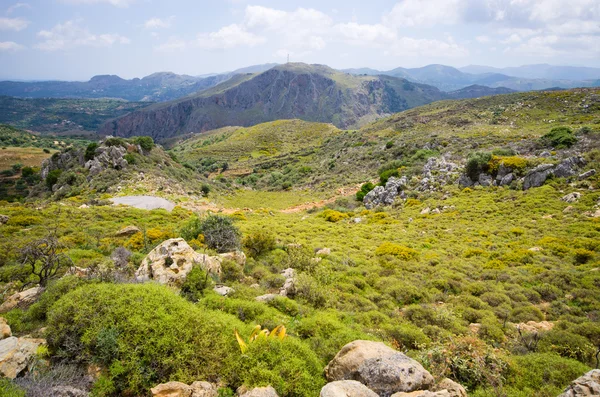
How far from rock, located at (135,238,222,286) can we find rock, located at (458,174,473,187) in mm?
25662

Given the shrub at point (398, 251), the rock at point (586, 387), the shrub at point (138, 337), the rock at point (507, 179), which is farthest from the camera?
the rock at point (507, 179)

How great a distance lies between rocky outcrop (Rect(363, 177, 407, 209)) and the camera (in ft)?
95.4

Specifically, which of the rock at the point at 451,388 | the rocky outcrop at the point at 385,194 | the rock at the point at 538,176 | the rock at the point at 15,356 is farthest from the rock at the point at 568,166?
the rock at the point at 15,356

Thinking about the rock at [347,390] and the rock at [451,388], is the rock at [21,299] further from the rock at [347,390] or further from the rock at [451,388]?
the rock at [451,388]

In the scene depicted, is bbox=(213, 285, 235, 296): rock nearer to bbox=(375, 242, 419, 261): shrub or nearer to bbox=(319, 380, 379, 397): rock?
bbox=(319, 380, 379, 397): rock

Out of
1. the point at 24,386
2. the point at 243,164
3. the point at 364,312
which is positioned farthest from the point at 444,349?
the point at 243,164

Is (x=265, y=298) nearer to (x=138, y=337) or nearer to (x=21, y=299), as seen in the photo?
(x=138, y=337)

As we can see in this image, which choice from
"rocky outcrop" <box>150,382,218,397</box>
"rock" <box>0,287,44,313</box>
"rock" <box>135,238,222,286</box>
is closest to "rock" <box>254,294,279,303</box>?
"rock" <box>135,238,222,286</box>

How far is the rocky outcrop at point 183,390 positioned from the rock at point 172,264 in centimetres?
434

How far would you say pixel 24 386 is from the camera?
4430 millimetres

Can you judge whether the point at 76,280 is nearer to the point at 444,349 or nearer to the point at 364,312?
the point at 364,312

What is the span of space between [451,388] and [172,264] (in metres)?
8.42

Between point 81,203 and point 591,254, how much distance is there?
1437 inches

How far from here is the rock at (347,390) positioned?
14.9ft
